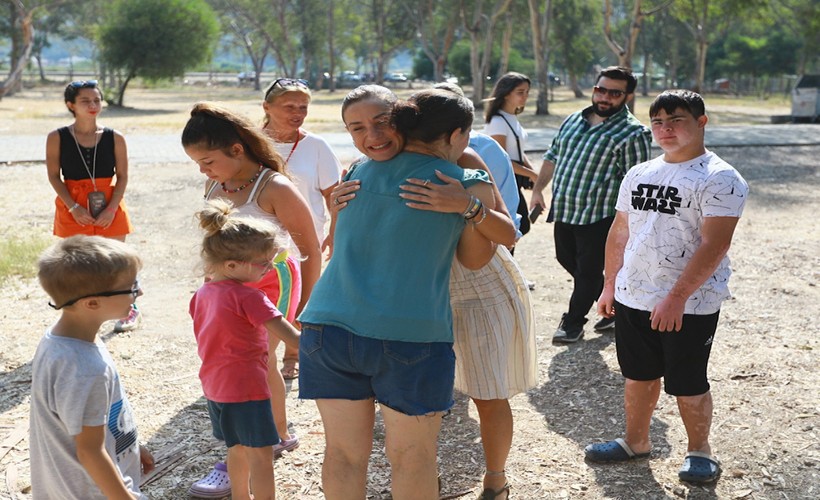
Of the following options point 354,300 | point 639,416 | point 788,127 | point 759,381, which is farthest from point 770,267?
point 788,127

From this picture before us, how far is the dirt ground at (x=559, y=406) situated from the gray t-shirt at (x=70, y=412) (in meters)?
0.97

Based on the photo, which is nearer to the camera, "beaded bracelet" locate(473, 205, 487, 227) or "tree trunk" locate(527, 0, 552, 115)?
"beaded bracelet" locate(473, 205, 487, 227)

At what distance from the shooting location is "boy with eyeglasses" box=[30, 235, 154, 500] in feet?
8.04

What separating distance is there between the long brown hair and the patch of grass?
4.28m

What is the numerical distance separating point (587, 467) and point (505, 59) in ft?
98.6

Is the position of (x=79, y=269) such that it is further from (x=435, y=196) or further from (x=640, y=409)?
(x=640, y=409)

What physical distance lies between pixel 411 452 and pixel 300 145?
2544mm

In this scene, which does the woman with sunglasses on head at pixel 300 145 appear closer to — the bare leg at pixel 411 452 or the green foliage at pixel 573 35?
the bare leg at pixel 411 452

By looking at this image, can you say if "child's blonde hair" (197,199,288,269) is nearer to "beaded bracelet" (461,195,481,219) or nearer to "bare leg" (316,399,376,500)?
"bare leg" (316,399,376,500)

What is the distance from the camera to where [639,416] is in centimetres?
402

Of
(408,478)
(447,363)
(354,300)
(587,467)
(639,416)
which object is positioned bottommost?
(587,467)

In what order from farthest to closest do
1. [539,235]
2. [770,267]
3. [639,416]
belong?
[539,235], [770,267], [639,416]

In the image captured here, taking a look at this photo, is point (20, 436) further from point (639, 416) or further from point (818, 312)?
point (818, 312)

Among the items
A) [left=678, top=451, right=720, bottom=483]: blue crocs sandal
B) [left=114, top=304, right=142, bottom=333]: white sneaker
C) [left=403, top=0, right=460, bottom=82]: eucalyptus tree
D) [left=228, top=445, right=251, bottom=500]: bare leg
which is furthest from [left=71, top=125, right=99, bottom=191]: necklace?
[left=403, top=0, right=460, bottom=82]: eucalyptus tree
